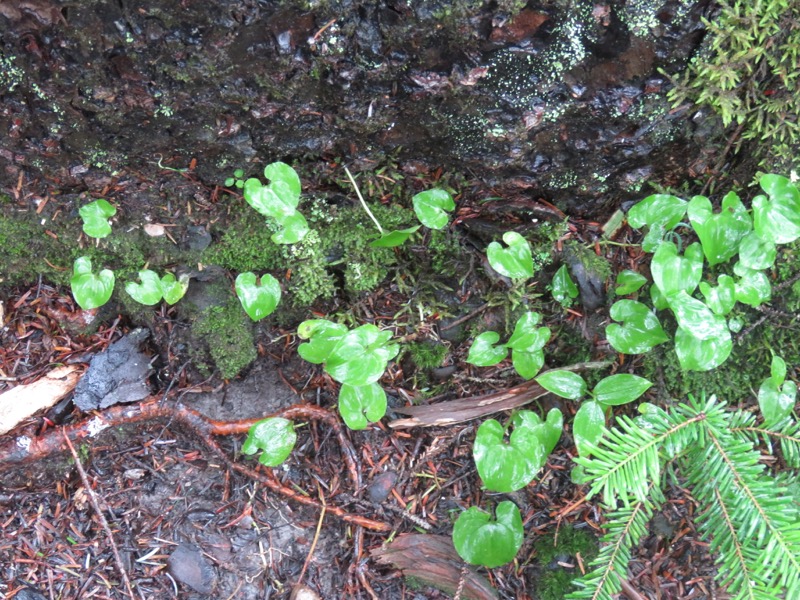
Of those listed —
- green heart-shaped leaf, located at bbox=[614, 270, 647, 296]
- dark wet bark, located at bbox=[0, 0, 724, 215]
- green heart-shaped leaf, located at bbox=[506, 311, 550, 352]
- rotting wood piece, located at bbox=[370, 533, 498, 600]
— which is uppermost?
dark wet bark, located at bbox=[0, 0, 724, 215]

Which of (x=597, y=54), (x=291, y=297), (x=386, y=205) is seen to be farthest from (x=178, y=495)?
(x=597, y=54)

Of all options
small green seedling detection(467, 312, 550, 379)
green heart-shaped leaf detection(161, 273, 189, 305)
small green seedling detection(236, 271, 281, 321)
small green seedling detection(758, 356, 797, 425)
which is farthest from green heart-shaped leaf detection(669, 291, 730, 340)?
green heart-shaped leaf detection(161, 273, 189, 305)

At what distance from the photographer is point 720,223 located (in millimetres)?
2172

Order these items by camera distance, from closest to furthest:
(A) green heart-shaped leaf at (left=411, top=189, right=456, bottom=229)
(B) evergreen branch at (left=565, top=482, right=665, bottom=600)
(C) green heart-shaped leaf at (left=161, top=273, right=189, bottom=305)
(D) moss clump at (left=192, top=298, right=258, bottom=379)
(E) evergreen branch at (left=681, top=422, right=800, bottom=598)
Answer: (E) evergreen branch at (left=681, top=422, right=800, bottom=598) → (B) evergreen branch at (left=565, top=482, right=665, bottom=600) → (A) green heart-shaped leaf at (left=411, top=189, right=456, bottom=229) → (C) green heart-shaped leaf at (left=161, top=273, right=189, bottom=305) → (D) moss clump at (left=192, top=298, right=258, bottom=379)

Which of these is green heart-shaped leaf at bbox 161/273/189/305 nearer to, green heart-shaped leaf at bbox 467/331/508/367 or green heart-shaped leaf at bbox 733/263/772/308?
green heart-shaped leaf at bbox 467/331/508/367

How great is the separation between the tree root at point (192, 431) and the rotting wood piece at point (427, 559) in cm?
10

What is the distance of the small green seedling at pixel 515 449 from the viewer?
7.64ft

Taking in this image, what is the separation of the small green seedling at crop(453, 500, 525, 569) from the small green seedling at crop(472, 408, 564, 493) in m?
0.13

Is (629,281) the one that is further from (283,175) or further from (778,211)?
(283,175)

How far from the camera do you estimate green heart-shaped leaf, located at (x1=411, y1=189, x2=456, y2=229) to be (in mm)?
2377

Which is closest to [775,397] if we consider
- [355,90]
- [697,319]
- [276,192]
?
[697,319]

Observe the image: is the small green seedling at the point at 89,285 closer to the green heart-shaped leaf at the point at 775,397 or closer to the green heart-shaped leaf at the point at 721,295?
the green heart-shaped leaf at the point at 721,295

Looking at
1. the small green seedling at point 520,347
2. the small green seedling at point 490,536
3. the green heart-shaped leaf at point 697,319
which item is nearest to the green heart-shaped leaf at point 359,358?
the small green seedling at point 520,347

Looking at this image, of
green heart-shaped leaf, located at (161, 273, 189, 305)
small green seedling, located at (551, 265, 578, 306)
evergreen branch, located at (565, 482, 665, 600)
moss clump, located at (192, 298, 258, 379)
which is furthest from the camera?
moss clump, located at (192, 298, 258, 379)
